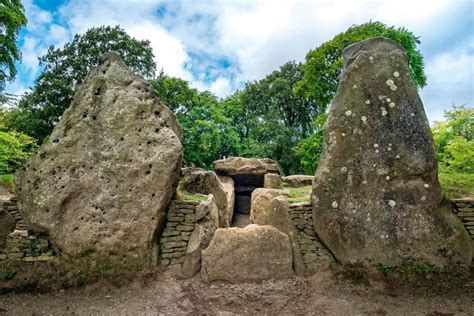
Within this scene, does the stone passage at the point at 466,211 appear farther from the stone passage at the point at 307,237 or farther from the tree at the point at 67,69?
the tree at the point at 67,69

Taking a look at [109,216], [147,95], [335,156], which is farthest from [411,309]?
[147,95]

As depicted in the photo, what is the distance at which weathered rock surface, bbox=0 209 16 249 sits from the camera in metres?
6.48

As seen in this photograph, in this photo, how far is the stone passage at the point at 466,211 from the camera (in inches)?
238

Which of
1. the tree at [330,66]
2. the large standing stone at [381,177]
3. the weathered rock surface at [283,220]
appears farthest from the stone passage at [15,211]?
the tree at [330,66]

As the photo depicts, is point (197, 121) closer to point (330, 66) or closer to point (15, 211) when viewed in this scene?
point (330, 66)

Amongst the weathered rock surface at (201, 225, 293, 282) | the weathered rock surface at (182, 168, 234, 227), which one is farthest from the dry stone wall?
the weathered rock surface at (182, 168, 234, 227)

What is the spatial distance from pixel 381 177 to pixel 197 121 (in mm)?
15361

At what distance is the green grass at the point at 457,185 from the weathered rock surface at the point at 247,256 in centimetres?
391

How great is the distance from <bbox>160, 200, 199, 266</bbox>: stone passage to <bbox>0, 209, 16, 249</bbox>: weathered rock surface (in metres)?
3.30

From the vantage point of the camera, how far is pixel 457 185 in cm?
712

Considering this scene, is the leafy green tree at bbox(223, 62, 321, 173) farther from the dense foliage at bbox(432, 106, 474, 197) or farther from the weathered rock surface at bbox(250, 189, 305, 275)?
the weathered rock surface at bbox(250, 189, 305, 275)

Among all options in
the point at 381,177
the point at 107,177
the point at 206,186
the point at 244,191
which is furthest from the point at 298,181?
the point at 107,177

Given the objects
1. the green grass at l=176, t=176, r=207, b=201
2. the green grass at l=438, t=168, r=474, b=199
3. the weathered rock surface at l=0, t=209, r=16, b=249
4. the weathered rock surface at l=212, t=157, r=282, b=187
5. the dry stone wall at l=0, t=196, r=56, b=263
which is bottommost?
the dry stone wall at l=0, t=196, r=56, b=263

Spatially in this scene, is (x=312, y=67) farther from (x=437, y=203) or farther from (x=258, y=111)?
(x=437, y=203)
